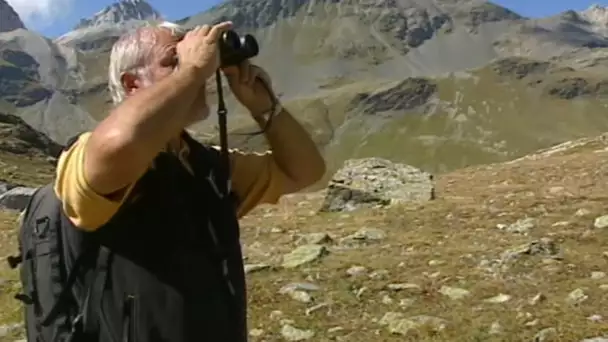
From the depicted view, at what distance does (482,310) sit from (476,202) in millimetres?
7267

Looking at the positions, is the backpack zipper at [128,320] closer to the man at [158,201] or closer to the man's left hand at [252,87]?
the man at [158,201]

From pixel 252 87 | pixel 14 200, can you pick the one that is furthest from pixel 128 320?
pixel 14 200

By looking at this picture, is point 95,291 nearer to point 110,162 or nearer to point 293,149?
point 110,162

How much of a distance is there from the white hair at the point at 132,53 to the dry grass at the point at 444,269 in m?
5.75

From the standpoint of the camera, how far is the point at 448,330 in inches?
383

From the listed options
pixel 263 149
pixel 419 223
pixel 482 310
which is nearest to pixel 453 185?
pixel 419 223

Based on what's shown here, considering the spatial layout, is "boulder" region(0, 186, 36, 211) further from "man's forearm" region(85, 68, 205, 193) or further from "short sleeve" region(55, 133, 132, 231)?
"man's forearm" region(85, 68, 205, 193)

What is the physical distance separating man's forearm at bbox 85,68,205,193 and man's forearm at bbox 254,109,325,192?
110 centimetres

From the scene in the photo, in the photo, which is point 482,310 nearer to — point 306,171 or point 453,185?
point 306,171

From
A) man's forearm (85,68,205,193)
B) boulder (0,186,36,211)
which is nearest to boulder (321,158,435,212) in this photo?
boulder (0,186,36,211)

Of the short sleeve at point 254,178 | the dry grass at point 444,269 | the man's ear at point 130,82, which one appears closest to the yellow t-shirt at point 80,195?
the man's ear at point 130,82

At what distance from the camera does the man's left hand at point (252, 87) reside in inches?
185

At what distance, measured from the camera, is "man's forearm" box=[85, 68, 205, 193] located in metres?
3.83

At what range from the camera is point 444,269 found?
1197cm
